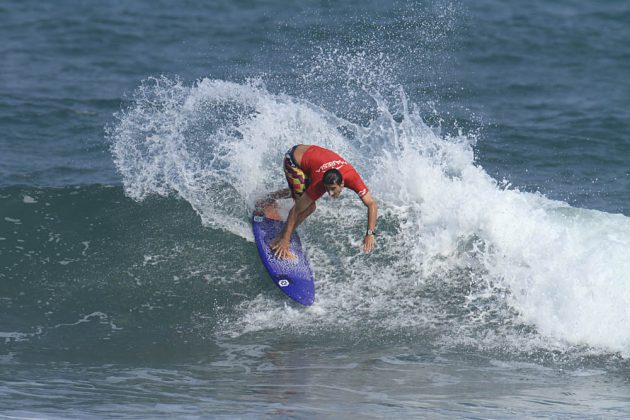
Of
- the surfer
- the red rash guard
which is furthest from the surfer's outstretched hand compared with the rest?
the red rash guard

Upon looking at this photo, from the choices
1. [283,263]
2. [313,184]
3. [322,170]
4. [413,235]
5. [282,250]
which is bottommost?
[283,263]

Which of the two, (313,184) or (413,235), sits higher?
(313,184)

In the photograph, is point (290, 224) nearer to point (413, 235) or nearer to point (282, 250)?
point (282, 250)

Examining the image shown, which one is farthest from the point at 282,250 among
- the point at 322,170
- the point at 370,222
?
the point at 370,222

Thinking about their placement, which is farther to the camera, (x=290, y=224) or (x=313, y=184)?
(x=290, y=224)

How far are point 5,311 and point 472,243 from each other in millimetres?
A: 5397

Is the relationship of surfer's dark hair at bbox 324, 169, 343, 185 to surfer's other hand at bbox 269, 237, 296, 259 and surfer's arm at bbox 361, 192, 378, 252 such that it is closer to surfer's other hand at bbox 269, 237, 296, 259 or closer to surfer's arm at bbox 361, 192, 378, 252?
surfer's arm at bbox 361, 192, 378, 252

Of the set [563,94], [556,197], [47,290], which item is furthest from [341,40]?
[47,290]

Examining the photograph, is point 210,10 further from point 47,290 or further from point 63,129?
point 47,290

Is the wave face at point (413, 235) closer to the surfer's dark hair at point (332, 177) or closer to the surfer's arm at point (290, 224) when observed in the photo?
the surfer's arm at point (290, 224)

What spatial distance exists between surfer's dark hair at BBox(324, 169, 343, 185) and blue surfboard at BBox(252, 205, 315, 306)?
1388 millimetres

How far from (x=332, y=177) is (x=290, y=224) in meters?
1.16

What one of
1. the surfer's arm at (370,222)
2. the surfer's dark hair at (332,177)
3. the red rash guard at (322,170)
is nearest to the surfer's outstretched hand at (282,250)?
the red rash guard at (322,170)

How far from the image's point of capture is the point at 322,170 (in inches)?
388
